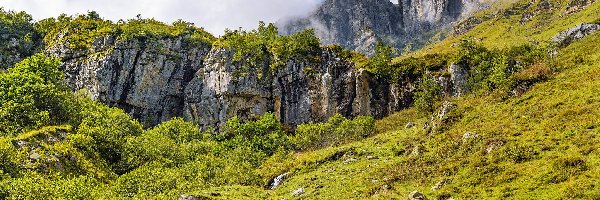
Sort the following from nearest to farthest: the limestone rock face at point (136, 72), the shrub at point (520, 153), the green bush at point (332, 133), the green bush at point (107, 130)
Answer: the shrub at point (520, 153)
the green bush at point (107, 130)
the green bush at point (332, 133)
the limestone rock face at point (136, 72)

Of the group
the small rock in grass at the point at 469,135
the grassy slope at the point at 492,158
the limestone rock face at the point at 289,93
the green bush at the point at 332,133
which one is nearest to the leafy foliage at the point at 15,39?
the limestone rock face at the point at 289,93

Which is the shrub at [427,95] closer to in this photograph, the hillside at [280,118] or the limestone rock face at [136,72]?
the hillside at [280,118]

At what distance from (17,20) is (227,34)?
72.3 metres

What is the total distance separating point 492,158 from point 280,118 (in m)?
95.7

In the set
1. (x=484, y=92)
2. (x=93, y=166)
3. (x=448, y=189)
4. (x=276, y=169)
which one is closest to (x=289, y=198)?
(x=448, y=189)

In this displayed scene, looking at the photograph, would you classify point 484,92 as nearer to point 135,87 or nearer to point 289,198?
point 289,198

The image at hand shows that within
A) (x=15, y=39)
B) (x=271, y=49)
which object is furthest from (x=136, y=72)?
(x=15, y=39)

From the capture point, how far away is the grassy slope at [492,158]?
36647mm

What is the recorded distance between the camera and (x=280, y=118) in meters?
137

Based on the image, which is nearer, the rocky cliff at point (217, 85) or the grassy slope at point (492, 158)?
the grassy slope at point (492, 158)

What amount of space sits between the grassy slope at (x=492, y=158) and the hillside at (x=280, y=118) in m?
0.23

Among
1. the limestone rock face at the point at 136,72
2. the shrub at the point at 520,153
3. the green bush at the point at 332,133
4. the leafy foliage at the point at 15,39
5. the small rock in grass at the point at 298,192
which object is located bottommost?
the small rock in grass at the point at 298,192

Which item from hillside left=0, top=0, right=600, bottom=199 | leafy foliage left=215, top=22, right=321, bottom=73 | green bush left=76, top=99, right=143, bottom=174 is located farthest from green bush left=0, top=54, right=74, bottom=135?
leafy foliage left=215, top=22, right=321, bottom=73

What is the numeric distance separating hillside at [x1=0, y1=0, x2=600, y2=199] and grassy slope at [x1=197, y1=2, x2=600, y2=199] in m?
0.23
